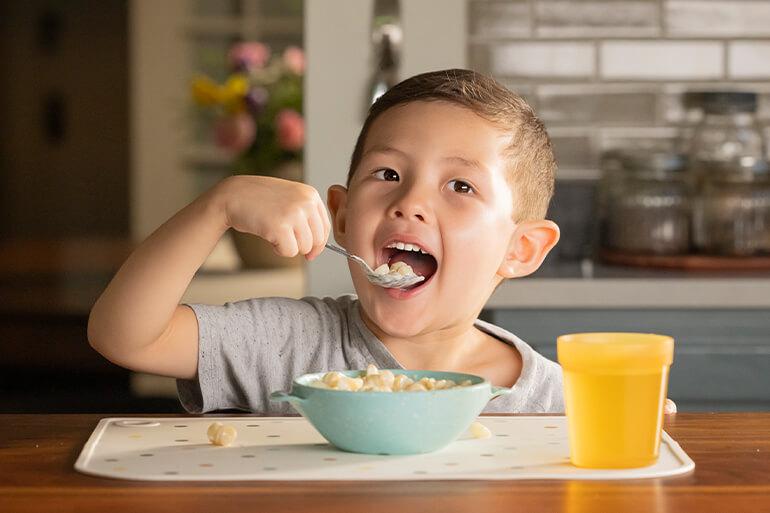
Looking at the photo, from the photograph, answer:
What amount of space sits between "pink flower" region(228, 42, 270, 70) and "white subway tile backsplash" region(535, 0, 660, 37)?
1.06 metres

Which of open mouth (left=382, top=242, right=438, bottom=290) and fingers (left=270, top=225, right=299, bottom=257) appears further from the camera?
open mouth (left=382, top=242, right=438, bottom=290)

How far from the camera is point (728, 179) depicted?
2.82 m

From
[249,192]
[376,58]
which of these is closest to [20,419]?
[249,192]

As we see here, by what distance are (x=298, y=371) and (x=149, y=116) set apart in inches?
106

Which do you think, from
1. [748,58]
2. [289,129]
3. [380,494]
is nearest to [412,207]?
[380,494]

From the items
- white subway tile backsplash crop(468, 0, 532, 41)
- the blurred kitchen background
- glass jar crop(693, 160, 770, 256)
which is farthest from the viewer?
white subway tile backsplash crop(468, 0, 532, 41)

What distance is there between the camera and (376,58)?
2936 millimetres

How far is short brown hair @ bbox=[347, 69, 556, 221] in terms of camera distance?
60.2 inches

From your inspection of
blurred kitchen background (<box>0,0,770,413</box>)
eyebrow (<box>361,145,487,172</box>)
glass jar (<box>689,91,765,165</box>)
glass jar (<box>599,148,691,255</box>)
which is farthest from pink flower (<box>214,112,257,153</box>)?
eyebrow (<box>361,145,487,172</box>)

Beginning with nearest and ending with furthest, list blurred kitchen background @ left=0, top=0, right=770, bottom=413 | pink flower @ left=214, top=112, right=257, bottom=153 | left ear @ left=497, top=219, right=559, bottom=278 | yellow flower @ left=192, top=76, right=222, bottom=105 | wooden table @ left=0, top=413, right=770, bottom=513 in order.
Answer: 1. wooden table @ left=0, top=413, right=770, bottom=513
2. left ear @ left=497, top=219, right=559, bottom=278
3. blurred kitchen background @ left=0, top=0, right=770, bottom=413
4. pink flower @ left=214, top=112, right=257, bottom=153
5. yellow flower @ left=192, top=76, right=222, bottom=105

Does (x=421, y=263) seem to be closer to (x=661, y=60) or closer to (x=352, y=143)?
(x=352, y=143)

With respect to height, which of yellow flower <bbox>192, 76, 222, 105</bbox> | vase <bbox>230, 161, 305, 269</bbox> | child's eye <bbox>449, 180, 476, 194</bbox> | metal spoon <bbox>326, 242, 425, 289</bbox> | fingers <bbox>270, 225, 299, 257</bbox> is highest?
yellow flower <bbox>192, 76, 222, 105</bbox>

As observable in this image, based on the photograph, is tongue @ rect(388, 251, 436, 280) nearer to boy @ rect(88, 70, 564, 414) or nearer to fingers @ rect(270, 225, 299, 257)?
boy @ rect(88, 70, 564, 414)

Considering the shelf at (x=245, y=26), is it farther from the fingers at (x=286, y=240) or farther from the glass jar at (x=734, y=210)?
the fingers at (x=286, y=240)
